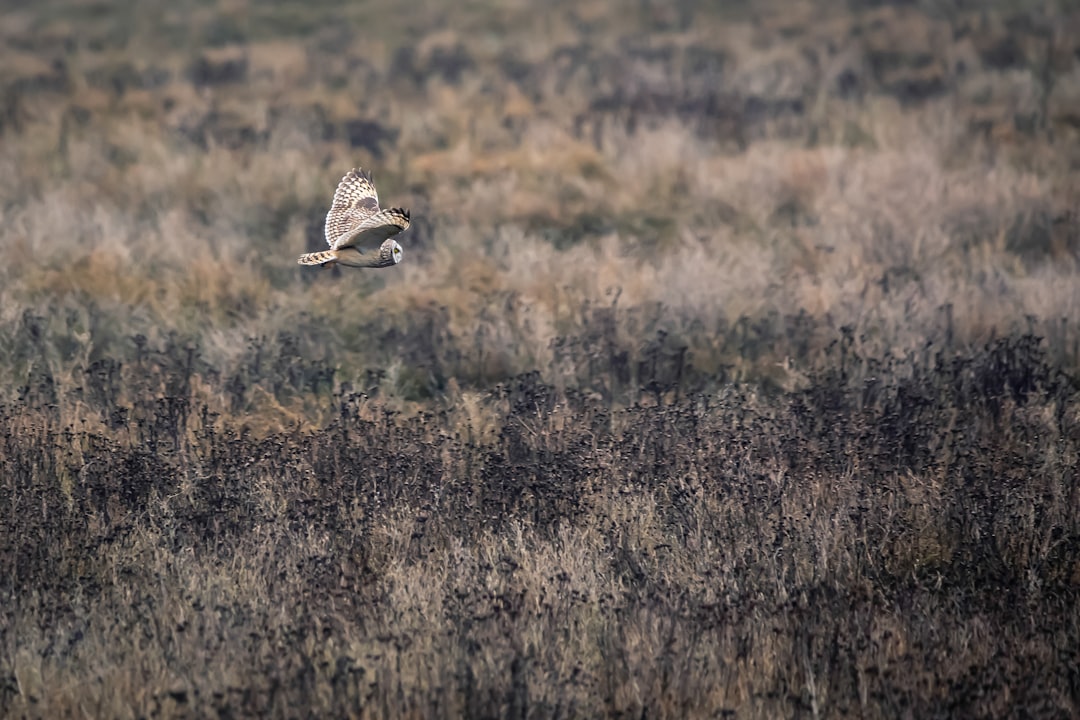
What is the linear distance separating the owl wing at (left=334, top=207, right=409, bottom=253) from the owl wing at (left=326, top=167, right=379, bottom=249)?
0.24m

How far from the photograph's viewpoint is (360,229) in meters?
5.75

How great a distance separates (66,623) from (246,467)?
1353mm

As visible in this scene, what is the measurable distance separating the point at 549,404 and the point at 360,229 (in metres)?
1.52

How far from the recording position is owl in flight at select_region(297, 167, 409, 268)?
5.69 meters

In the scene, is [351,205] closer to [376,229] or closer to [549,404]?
[376,229]

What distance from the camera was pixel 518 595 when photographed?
457cm

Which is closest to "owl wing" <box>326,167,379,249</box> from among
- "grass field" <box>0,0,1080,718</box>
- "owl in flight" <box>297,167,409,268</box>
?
"owl in flight" <box>297,167,409,268</box>

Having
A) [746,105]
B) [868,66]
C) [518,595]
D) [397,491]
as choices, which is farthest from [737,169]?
[518,595]

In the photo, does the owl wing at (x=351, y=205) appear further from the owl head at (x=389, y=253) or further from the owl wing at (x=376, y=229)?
the owl head at (x=389, y=253)

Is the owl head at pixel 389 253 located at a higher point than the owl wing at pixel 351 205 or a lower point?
lower

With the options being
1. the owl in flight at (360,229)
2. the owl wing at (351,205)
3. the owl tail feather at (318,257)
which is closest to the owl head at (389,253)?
the owl in flight at (360,229)

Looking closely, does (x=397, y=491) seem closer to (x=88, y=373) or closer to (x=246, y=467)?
(x=246, y=467)

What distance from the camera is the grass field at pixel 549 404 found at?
4.25 metres

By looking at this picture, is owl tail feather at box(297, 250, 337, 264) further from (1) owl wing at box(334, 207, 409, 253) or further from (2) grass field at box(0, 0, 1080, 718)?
(2) grass field at box(0, 0, 1080, 718)
